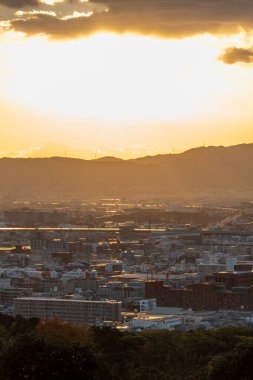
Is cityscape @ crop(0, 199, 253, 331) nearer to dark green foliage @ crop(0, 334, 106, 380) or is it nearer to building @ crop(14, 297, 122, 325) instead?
building @ crop(14, 297, 122, 325)

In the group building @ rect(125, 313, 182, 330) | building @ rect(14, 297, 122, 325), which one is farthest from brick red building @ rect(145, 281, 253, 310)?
building @ rect(125, 313, 182, 330)

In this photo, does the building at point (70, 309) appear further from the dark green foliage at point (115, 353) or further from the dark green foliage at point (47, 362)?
the dark green foliage at point (47, 362)

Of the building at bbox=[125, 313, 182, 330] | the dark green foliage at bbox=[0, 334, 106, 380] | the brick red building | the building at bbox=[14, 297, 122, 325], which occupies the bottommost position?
the dark green foliage at bbox=[0, 334, 106, 380]

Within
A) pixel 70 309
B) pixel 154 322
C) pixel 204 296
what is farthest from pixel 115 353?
pixel 204 296

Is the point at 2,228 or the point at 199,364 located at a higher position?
the point at 2,228

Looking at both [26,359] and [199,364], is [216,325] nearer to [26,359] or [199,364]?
[199,364]

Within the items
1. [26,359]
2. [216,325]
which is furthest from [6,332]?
[216,325]
